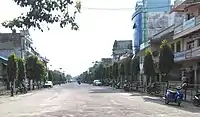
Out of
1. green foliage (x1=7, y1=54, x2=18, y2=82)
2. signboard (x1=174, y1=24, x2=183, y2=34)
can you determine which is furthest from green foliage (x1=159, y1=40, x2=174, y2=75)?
green foliage (x1=7, y1=54, x2=18, y2=82)

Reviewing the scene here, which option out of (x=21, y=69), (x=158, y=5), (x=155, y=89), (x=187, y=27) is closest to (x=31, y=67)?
(x=21, y=69)

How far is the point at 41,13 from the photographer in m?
7.43

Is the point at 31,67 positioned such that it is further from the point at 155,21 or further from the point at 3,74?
the point at 155,21

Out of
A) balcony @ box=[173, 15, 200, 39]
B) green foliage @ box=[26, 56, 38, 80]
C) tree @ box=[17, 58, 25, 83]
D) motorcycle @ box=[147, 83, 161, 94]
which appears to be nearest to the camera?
balcony @ box=[173, 15, 200, 39]

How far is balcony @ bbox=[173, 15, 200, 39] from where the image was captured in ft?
142

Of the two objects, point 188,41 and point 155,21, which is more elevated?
point 155,21

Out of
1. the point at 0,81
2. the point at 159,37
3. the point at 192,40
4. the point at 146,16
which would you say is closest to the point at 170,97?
the point at 192,40

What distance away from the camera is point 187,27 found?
1857 inches

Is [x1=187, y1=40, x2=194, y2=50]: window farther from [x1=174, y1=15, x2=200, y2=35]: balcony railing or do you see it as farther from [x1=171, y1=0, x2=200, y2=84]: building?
[x1=174, y1=15, x2=200, y2=35]: balcony railing

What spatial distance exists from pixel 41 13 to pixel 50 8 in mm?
238

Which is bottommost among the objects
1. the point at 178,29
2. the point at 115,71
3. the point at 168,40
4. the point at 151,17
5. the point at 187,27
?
the point at 115,71

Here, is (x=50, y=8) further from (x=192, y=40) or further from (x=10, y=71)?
(x=10, y=71)

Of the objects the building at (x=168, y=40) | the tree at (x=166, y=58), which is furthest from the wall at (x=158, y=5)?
the tree at (x=166, y=58)

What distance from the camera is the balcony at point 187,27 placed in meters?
43.4
